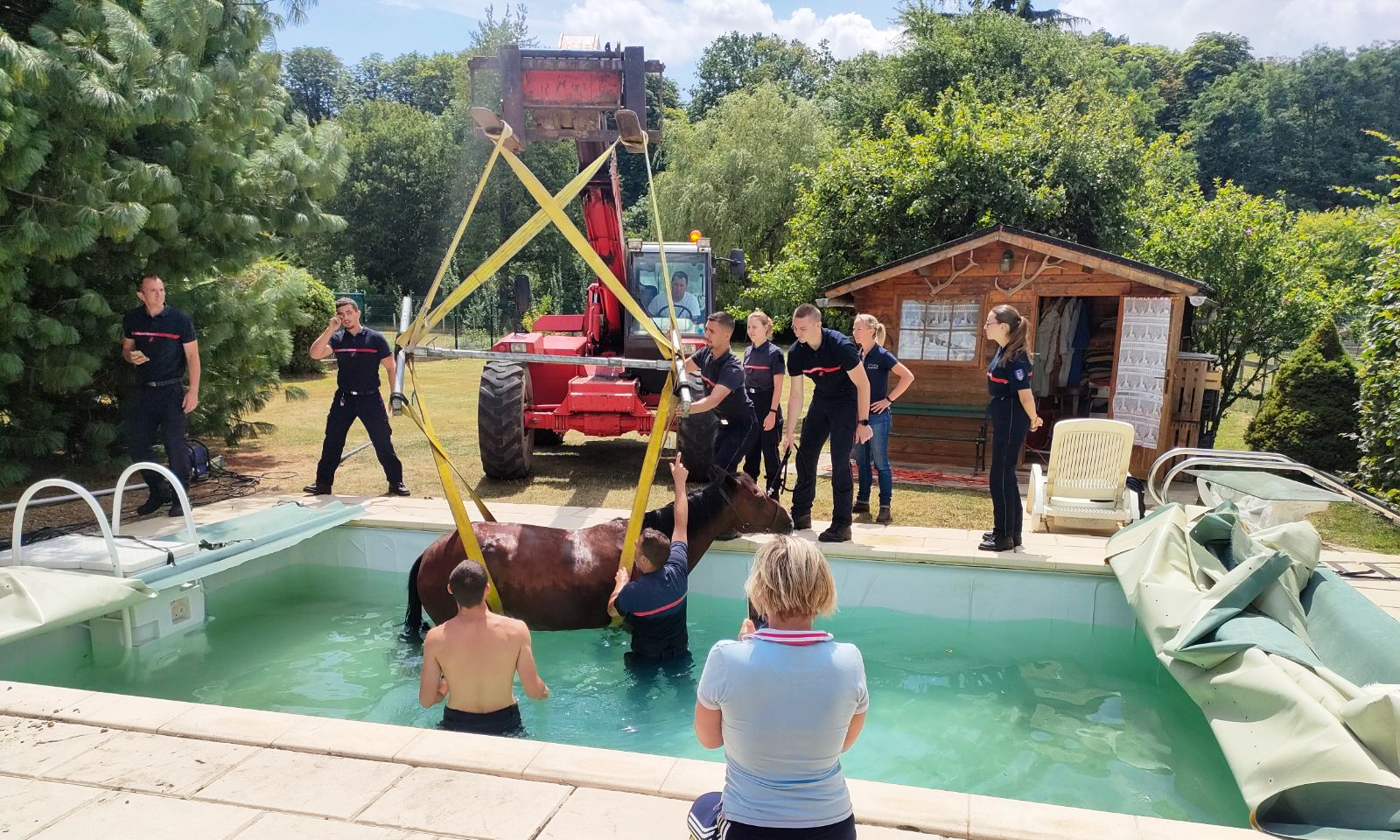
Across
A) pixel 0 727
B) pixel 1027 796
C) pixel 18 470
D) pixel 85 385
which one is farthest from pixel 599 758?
pixel 85 385

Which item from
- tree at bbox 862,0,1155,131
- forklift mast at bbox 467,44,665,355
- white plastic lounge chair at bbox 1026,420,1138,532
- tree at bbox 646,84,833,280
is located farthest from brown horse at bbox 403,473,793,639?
tree at bbox 862,0,1155,131

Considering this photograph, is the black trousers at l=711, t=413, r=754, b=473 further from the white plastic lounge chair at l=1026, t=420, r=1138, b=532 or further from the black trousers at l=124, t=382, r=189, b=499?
the black trousers at l=124, t=382, r=189, b=499

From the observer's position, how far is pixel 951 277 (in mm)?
10320

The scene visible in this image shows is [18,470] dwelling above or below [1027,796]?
above

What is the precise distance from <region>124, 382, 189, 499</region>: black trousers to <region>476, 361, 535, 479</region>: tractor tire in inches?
97.5

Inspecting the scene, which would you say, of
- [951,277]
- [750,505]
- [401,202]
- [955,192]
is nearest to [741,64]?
[401,202]

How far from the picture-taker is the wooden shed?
373 inches

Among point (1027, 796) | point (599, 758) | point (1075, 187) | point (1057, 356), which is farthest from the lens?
point (1075, 187)

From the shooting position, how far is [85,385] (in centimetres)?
845

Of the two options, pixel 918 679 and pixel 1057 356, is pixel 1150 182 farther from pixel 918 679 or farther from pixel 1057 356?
pixel 918 679

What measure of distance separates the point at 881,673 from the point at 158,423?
6.10 meters

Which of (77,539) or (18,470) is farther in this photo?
(18,470)

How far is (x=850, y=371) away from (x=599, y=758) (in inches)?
150

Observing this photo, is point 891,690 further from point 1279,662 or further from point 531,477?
point 531,477
